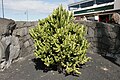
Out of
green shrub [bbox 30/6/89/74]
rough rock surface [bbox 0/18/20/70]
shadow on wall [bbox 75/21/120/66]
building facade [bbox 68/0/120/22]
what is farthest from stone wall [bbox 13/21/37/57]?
building facade [bbox 68/0/120/22]

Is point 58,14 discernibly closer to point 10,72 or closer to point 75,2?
point 10,72

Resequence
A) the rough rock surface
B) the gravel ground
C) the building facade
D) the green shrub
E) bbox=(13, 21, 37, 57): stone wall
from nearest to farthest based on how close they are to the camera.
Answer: the green shrub → the gravel ground → the rough rock surface → bbox=(13, 21, 37, 57): stone wall → the building facade

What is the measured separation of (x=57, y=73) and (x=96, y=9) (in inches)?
1381

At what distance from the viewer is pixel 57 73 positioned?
502 cm

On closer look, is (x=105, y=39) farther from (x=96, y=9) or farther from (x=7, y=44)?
(x=96, y=9)

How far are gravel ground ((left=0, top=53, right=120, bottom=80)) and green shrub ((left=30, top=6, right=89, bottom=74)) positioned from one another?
0.90ft

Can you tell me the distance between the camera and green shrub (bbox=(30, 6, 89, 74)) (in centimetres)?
469

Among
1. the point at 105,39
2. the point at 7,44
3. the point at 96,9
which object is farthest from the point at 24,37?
the point at 96,9

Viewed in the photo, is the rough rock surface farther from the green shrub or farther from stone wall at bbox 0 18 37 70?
the green shrub

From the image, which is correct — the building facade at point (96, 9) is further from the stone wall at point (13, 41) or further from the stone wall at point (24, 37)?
the stone wall at point (13, 41)

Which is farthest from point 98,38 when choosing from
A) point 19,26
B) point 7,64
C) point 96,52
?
point 7,64

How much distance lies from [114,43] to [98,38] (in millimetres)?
904

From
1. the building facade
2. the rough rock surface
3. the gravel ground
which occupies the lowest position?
the gravel ground

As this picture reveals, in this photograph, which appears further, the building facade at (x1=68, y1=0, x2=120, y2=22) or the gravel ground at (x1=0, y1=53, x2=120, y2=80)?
the building facade at (x1=68, y1=0, x2=120, y2=22)
